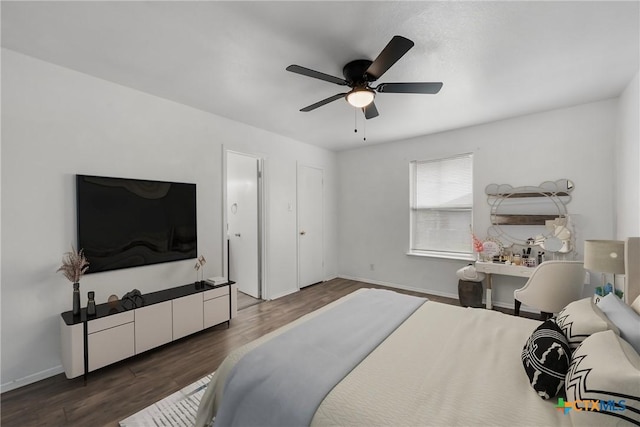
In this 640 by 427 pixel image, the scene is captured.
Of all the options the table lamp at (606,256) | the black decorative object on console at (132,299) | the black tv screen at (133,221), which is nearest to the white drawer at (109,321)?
the black decorative object on console at (132,299)

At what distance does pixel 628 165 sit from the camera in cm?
262

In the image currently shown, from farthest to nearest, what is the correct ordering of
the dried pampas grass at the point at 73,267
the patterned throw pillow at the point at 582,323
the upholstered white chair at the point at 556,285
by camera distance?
1. the upholstered white chair at the point at 556,285
2. the dried pampas grass at the point at 73,267
3. the patterned throw pillow at the point at 582,323

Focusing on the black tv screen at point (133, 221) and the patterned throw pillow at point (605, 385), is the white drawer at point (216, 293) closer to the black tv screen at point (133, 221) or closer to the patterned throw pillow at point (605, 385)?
the black tv screen at point (133, 221)

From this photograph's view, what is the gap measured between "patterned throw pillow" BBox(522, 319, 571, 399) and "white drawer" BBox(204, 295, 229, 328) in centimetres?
283

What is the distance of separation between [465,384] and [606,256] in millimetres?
1610

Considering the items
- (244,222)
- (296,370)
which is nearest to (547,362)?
(296,370)

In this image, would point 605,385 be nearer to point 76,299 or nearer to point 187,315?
point 187,315

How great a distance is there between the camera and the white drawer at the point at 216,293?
9.98 feet

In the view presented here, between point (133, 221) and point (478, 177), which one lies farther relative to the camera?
point (478, 177)

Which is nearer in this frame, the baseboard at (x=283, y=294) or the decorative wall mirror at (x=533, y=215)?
the decorative wall mirror at (x=533, y=215)

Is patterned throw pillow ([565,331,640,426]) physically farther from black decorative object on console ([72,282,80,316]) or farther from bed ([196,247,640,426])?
black decorative object on console ([72,282,80,316])

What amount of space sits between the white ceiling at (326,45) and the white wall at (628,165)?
0.76 ft

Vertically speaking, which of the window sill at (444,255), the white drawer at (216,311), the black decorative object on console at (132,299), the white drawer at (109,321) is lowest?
the white drawer at (216,311)

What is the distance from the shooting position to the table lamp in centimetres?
191
